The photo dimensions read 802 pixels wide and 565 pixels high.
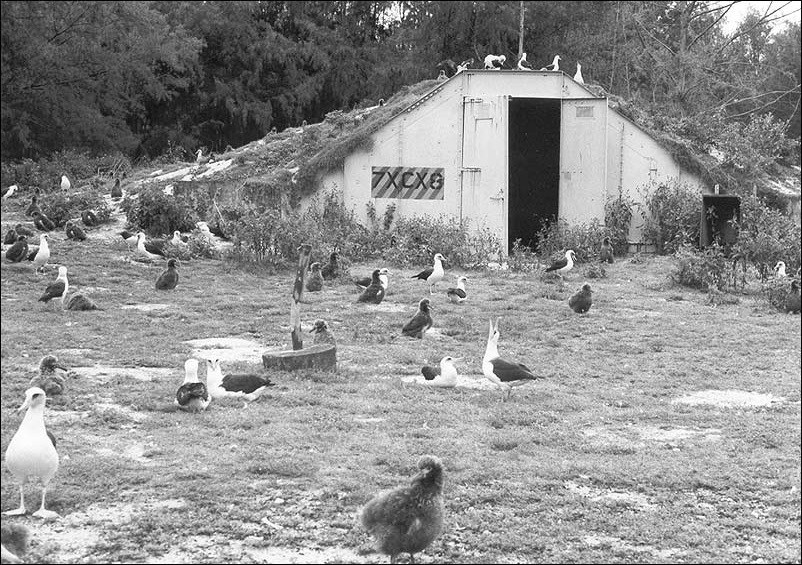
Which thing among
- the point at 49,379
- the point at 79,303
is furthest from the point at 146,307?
the point at 49,379

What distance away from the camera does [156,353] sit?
38.2 feet

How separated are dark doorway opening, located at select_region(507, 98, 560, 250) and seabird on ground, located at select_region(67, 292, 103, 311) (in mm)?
10166

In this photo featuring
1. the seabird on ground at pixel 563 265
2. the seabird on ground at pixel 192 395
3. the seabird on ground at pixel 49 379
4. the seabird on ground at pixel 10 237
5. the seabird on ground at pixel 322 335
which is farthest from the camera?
the seabird on ground at pixel 563 265

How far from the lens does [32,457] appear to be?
643 cm

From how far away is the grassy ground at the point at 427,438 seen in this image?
20.7ft

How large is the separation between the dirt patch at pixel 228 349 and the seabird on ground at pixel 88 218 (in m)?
9.07

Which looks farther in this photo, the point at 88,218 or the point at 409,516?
the point at 88,218

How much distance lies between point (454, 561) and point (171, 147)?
12824 mm

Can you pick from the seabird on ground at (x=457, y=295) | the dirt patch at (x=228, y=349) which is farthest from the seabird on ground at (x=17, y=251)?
the seabird on ground at (x=457, y=295)

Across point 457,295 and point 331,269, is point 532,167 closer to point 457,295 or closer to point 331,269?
point 331,269

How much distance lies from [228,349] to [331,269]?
5.54 m

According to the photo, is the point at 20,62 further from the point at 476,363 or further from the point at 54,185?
the point at 54,185

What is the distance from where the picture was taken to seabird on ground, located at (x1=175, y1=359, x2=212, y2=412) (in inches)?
361

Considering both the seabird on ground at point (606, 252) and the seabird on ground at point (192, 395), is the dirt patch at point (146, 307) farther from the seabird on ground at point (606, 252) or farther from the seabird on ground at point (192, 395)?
the seabird on ground at point (606, 252)
